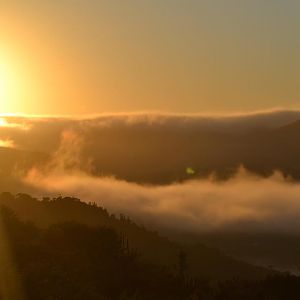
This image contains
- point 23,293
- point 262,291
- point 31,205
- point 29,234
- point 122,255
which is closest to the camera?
point 23,293

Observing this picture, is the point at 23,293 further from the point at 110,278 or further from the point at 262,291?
the point at 262,291

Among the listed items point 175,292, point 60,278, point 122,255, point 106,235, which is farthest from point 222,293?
point 106,235

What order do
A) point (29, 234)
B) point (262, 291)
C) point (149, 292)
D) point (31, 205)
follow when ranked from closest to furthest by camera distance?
1. point (149, 292)
2. point (262, 291)
3. point (29, 234)
4. point (31, 205)

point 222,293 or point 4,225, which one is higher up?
point 4,225

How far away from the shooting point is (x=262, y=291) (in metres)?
66.7

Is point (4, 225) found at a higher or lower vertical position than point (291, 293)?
Answer: higher

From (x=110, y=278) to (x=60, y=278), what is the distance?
13.2 metres

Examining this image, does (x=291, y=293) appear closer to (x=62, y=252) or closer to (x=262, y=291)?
(x=262, y=291)

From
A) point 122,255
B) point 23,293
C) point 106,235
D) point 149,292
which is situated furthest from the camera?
point 106,235

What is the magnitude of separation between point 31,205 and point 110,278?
13607 centimetres

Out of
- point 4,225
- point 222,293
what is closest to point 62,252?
point 4,225

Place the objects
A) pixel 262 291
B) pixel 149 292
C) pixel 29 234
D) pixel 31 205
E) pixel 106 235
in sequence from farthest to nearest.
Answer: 1. pixel 31 205
2. pixel 106 235
3. pixel 29 234
4. pixel 262 291
5. pixel 149 292

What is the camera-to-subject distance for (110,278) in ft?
215

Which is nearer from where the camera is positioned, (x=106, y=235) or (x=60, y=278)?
(x=60, y=278)
